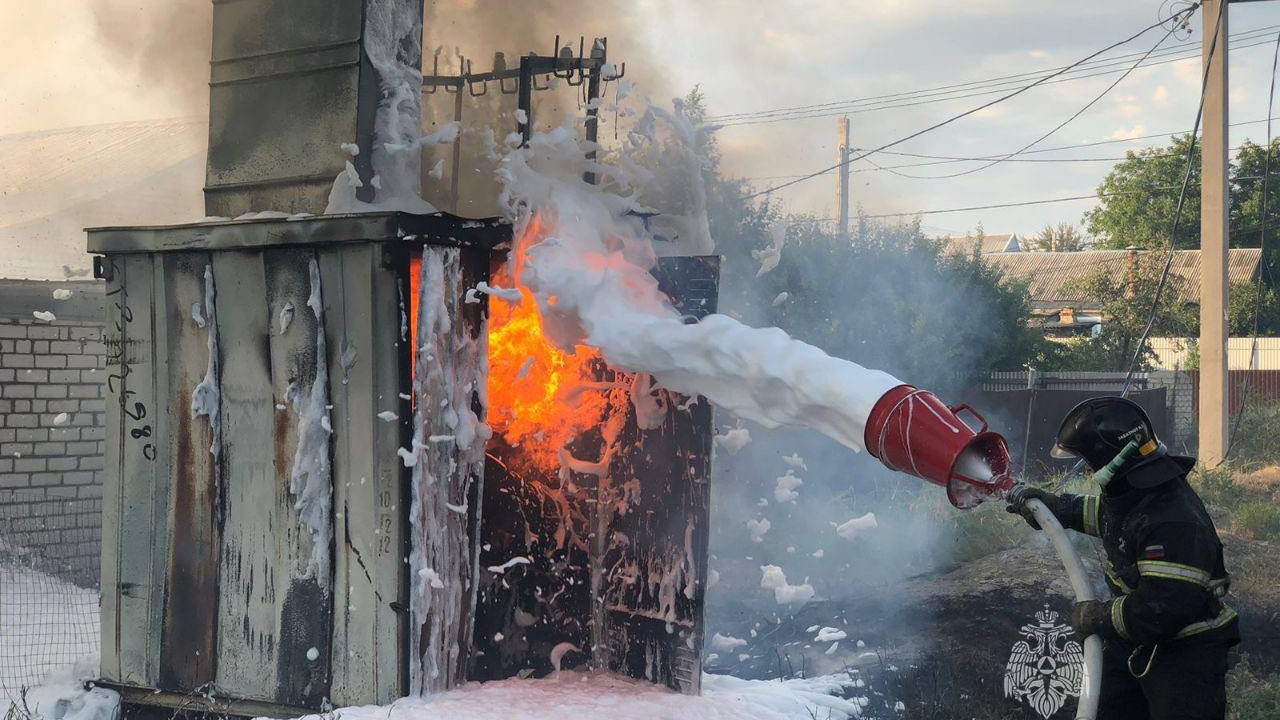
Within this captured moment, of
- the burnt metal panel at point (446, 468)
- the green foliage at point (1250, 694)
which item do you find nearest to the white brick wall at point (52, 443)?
the burnt metal panel at point (446, 468)

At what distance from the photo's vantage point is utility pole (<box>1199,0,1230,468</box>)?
1255cm

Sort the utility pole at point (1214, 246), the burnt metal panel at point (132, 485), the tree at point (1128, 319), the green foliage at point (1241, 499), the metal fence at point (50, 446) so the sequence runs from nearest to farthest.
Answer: the burnt metal panel at point (132, 485) → the metal fence at point (50, 446) → the green foliage at point (1241, 499) → the utility pole at point (1214, 246) → the tree at point (1128, 319)

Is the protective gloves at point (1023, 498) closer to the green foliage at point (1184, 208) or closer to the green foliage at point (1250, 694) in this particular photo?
the green foliage at point (1250, 694)

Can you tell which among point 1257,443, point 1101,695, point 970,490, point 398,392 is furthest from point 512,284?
point 1257,443

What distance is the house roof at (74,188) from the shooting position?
81.5 feet

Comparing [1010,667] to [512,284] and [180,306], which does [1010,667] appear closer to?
[512,284]

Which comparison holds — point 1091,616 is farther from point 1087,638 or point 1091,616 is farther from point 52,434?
point 52,434

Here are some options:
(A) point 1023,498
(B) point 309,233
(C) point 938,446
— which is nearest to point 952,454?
(C) point 938,446

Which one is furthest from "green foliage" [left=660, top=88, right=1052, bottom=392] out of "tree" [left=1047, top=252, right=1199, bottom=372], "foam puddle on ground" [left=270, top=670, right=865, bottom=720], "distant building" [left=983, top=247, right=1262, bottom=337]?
"distant building" [left=983, top=247, right=1262, bottom=337]

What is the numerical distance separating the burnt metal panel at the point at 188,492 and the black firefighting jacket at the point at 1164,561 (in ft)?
13.5

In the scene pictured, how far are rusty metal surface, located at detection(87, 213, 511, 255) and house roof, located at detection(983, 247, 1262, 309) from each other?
26723mm

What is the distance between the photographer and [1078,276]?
Result: 122ft

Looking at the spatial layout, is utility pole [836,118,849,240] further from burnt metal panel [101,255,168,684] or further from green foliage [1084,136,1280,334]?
burnt metal panel [101,255,168,684]

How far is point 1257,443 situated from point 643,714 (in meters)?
13.5
